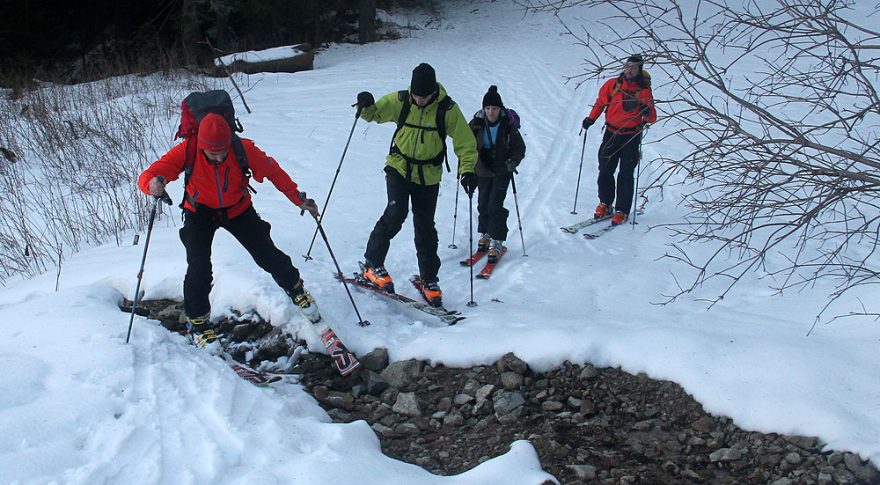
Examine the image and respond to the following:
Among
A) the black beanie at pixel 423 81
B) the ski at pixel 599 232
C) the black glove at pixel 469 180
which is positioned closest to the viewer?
the black beanie at pixel 423 81

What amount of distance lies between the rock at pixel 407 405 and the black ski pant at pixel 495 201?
3.08 m

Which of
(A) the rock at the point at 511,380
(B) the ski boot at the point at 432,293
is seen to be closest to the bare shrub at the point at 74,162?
(B) the ski boot at the point at 432,293

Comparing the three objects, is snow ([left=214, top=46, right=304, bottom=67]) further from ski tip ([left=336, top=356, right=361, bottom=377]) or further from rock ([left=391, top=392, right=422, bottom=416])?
rock ([left=391, top=392, right=422, bottom=416])

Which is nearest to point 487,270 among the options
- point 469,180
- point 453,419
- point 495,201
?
point 495,201

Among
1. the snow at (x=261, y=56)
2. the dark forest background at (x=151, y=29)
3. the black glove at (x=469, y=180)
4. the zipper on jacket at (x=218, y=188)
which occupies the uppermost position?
the dark forest background at (x=151, y=29)

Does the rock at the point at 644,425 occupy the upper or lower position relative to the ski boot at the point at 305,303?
lower

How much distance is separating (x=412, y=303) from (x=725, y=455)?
119 inches

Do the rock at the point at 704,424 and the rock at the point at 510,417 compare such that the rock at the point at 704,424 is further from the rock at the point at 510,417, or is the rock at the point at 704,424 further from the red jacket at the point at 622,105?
the red jacket at the point at 622,105

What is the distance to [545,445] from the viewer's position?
162 inches

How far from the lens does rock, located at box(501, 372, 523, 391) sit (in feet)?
15.8

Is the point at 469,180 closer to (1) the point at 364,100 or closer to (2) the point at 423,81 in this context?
(2) the point at 423,81

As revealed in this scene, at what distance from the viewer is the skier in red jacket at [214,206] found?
4.67 metres

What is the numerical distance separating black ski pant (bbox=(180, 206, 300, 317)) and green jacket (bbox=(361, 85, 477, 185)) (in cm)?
139

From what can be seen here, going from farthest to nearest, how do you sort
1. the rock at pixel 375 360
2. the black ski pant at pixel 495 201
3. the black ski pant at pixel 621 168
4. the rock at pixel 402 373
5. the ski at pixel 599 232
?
the black ski pant at pixel 621 168 < the ski at pixel 599 232 < the black ski pant at pixel 495 201 < the rock at pixel 375 360 < the rock at pixel 402 373
